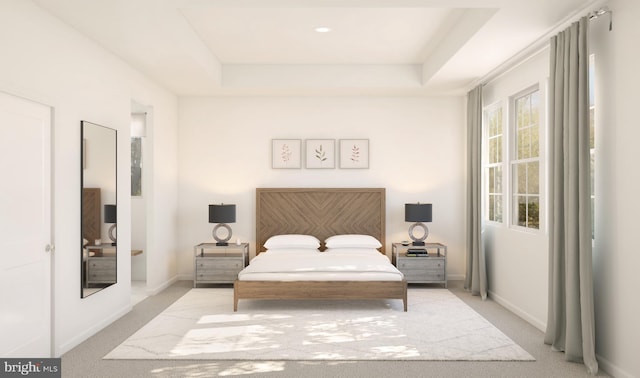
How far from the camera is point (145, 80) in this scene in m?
5.35

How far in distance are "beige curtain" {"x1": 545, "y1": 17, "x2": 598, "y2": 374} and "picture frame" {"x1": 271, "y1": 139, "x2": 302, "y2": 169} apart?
3.46 metres

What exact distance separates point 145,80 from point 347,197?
2.91 meters

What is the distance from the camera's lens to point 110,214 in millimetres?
4414

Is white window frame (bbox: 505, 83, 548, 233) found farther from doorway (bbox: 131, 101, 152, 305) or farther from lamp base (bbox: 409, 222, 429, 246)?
doorway (bbox: 131, 101, 152, 305)

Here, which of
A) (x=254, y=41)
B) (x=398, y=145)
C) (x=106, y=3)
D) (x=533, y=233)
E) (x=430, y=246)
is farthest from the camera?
(x=398, y=145)

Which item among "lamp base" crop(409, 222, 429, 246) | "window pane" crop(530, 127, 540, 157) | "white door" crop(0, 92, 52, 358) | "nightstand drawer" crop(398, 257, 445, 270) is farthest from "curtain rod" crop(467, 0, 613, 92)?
"white door" crop(0, 92, 52, 358)

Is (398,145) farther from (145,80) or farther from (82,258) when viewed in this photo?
(82,258)

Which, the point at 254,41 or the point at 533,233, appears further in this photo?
the point at 254,41

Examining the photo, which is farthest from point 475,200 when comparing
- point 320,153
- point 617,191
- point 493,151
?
point 617,191

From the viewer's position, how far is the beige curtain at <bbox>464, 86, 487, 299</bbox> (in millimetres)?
5574

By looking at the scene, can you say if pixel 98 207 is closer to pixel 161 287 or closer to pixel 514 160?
pixel 161 287

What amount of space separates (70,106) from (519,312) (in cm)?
449

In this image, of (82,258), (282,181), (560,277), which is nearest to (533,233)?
(560,277)

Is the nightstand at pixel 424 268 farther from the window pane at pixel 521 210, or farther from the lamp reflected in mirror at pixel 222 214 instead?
the lamp reflected in mirror at pixel 222 214
